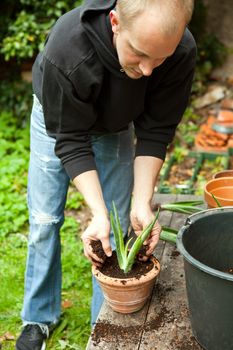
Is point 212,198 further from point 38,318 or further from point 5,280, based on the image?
point 5,280

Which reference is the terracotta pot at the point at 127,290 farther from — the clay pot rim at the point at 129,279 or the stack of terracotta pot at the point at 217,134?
the stack of terracotta pot at the point at 217,134

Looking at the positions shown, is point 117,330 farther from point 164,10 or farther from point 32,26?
point 32,26

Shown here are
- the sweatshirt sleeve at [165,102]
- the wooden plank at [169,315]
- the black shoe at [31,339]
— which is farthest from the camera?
the black shoe at [31,339]

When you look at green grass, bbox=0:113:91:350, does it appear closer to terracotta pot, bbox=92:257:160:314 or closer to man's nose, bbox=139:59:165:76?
terracotta pot, bbox=92:257:160:314

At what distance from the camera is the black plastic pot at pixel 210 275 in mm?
1590

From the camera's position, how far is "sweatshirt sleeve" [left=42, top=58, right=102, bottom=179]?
6.34 feet

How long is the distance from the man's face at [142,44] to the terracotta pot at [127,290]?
0.72m

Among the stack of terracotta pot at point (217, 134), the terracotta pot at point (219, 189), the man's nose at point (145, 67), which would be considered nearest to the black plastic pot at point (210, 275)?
the terracotta pot at point (219, 189)

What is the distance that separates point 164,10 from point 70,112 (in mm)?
629

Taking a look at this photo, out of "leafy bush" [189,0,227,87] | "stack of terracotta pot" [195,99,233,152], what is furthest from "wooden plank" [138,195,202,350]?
"leafy bush" [189,0,227,87]

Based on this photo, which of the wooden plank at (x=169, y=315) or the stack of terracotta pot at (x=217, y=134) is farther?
the stack of terracotta pot at (x=217, y=134)

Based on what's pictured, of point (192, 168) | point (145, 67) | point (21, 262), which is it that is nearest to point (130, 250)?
point (145, 67)

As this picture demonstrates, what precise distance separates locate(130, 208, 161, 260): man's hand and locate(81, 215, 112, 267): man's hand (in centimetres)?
16

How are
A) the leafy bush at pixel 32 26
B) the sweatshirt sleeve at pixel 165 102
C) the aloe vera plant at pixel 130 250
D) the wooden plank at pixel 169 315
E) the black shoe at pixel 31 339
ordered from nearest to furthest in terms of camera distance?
the wooden plank at pixel 169 315 < the aloe vera plant at pixel 130 250 < the sweatshirt sleeve at pixel 165 102 < the black shoe at pixel 31 339 < the leafy bush at pixel 32 26
